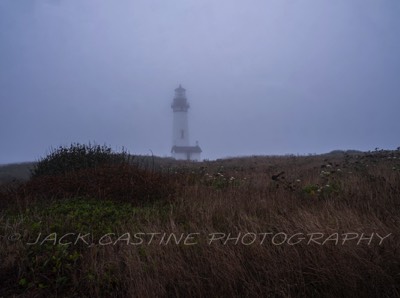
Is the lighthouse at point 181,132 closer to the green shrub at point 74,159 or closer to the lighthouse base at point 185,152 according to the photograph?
the lighthouse base at point 185,152

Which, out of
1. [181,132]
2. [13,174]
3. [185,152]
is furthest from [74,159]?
[181,132]

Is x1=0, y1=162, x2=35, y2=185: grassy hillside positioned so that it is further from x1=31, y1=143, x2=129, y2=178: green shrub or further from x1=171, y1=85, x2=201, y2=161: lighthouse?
x1=171, y1=85, x2=201, y2=161: lighthouse

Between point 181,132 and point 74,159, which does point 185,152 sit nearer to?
point 181,132

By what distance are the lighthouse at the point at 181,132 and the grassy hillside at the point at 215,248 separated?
58763mm

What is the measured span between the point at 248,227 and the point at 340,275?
1552 millimetres

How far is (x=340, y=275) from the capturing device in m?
3.34

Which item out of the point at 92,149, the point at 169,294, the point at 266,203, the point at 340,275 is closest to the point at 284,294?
the point at 340,275

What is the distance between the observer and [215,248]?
4039mm

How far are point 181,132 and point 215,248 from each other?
232ft

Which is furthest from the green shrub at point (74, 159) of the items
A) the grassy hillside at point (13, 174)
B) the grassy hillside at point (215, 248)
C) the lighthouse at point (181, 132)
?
the lighthouse at point (181, 132)

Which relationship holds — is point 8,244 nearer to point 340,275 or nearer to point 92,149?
point 340,275

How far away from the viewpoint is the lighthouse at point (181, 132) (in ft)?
225

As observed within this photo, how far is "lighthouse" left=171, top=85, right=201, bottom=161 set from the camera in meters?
68.6

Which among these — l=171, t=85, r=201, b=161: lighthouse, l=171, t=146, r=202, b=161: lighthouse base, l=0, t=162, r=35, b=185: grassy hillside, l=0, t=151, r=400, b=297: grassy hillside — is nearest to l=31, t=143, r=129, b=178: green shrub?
l=0, t=151, r=400, b=297: grassy hillside
